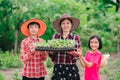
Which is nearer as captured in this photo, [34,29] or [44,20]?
[34,29]

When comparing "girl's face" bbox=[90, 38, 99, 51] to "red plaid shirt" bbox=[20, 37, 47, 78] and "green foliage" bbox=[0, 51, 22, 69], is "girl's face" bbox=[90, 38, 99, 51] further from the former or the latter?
"green foliage" bbox=[0, 51, 22, 69]

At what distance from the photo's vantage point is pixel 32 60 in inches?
211

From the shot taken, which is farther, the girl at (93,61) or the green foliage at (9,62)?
the green foliage at (9,62)

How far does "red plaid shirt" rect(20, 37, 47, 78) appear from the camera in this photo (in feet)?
17.5

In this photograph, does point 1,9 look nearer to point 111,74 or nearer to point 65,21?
point 111,74

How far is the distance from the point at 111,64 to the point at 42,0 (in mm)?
2622

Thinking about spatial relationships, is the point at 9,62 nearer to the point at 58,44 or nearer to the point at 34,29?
the point at 34,29

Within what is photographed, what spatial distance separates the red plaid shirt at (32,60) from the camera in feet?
17.5

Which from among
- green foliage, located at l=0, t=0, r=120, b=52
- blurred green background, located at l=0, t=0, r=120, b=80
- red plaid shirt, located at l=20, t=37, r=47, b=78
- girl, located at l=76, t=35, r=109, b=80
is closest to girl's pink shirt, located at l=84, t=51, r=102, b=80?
girl, located at l=76, t=35, r=109, b=80

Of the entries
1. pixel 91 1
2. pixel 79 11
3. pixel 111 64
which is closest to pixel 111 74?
pixel 111 64

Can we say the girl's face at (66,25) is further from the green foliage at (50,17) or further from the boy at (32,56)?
the green foliage at (50,17)

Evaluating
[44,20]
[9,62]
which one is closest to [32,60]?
[9,62]

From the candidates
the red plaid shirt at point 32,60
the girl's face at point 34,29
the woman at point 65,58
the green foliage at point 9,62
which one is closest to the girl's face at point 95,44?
the woman at point 65,58

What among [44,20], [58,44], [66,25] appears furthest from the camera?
[44,20]
